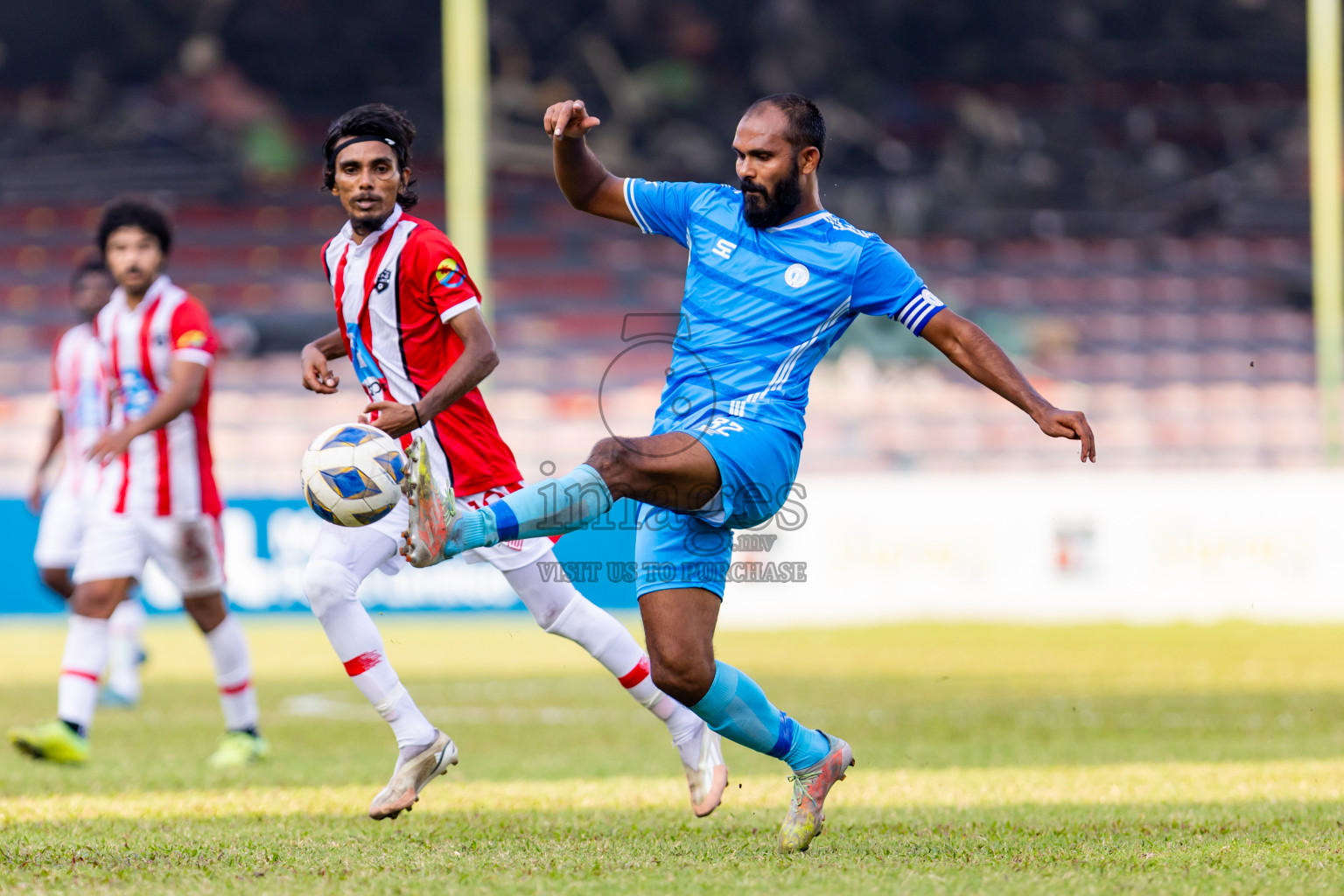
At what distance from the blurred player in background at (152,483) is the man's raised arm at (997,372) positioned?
368 cm

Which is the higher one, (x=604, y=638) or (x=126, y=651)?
(x=604, y=638)

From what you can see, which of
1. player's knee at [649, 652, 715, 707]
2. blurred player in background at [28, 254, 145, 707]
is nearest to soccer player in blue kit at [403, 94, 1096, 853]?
player's knee at [649, 652, 715, 707]

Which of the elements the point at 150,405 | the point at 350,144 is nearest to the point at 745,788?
the point at 350,144

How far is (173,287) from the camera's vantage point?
7.24 meters

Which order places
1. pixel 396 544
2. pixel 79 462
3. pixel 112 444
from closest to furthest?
pixel 396 544
pixel 112 444
pixel 79 462

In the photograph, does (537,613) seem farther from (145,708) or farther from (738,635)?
(738,635)

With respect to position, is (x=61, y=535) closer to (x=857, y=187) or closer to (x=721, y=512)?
(x=721, y=512)

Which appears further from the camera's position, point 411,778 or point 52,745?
point 52,745

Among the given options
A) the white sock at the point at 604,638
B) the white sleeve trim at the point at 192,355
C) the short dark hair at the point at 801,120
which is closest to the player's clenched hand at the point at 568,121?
the short dark hair at the point at 801,120

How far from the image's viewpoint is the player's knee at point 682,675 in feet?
15.0

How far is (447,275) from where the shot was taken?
195 inches

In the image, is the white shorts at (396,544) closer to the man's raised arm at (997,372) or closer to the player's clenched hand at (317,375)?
the player's clenched hand at (317,375)

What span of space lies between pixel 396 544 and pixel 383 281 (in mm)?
859

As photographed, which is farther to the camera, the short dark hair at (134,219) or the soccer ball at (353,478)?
the short dark hair at (134,219)
